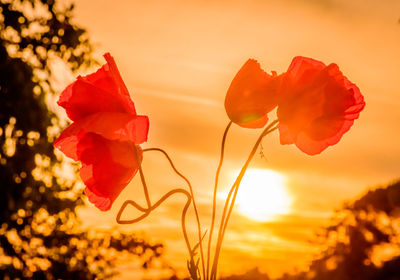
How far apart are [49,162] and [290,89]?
7.32 m

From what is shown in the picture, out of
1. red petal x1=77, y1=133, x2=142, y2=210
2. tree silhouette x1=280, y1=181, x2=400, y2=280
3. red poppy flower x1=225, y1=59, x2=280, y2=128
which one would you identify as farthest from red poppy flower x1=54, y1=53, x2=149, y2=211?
tree silhouette x1=280, y1=181, x2=400, y2=280

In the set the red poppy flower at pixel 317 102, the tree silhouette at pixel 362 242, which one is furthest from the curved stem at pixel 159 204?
the tree silhouette at pixel 362 242

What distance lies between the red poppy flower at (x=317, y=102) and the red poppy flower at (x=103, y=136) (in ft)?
0.80

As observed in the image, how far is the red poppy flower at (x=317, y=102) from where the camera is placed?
1.09m

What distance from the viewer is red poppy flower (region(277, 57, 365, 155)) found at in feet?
3.58

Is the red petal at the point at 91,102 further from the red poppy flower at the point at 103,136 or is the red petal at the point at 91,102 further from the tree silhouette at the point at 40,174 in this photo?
the tree silhouette at the point at 40,174

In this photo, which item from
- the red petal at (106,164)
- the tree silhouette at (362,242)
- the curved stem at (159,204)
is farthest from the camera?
the tree silhouette at (362,242)

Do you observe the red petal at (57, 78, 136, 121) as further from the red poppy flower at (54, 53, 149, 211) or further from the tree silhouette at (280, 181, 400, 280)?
the tree silhouette at (280, 181, 400, 280)

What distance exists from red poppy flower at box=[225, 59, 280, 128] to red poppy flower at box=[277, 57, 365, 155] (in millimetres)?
26

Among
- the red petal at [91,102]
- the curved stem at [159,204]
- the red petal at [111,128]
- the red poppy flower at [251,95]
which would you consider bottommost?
the curved stem at [159,204]

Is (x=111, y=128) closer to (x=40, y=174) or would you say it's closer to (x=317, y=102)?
(x=317, y=102)

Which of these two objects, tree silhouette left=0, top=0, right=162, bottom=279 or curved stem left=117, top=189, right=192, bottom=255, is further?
tree silhouette left=0, top=0, right=162, bottom=279

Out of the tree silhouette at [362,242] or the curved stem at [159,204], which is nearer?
the curved stem at [159,204]

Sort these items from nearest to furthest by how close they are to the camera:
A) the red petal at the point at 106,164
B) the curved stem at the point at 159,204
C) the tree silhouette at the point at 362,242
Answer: the curved stem at the point at 159,204 < the red petal at the point at 106,164 < the tree silhouette at the point at 362,242
